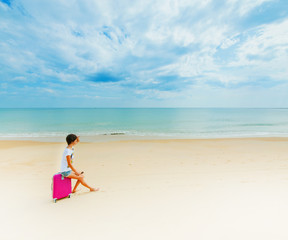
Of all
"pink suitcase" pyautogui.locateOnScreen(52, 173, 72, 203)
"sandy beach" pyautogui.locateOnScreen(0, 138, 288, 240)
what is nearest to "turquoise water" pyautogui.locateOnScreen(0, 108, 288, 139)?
"sandy beach" pyautogui.locateOnScreen(0, 138, 288, 240)

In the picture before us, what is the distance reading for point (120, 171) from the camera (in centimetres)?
616

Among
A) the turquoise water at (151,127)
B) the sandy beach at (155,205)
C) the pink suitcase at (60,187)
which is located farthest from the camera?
the turquoise water at (151,127)

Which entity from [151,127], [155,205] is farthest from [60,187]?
[151,127]

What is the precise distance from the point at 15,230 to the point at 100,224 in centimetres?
149

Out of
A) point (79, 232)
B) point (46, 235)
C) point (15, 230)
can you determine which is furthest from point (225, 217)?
point (15, 230)

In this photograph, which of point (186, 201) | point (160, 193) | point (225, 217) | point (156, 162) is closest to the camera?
point (225, 217)

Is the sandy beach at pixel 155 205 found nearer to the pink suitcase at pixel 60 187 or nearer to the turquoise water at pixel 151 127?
the pink suitcase at pixel 60 187

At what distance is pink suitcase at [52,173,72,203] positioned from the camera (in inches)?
146

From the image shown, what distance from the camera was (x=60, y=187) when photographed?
3.77 metres

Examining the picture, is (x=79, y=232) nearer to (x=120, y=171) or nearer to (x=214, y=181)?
(x=120, y=171)

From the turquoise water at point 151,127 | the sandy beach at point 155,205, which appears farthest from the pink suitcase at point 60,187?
the turquoise water at point 151,127

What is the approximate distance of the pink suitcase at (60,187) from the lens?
12.2ft

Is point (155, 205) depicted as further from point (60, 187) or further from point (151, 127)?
point (151, 127)

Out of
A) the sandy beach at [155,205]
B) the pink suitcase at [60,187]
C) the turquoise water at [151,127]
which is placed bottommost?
the sandy beach at [155,205]
